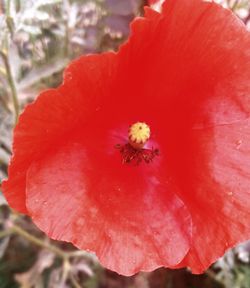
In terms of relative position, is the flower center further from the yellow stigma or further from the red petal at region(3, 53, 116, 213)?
the red petal at region(3, 53, 116, 213)

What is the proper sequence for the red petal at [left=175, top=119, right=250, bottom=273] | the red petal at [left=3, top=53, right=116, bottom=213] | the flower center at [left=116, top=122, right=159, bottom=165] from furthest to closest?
1. the flower center at [left=116, top=122, right=159, bottom=165]
2. the red petal at [left=175, top=119, right=250, bottom=273]
3. the red petal at [left=3, top=53, right=116, bottom=213]

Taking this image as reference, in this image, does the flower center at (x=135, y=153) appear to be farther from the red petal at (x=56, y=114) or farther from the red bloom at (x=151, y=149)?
the red petal at (x=56, y=114)

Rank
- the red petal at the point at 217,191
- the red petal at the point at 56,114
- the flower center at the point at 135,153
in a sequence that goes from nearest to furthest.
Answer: the red petal at the point at 56,114
the red petal at the point at 217,191
the flower center at the point at 135,153

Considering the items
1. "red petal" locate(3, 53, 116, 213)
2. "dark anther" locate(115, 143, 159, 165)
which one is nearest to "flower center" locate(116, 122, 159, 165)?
"dark anther" locate(115, 143, 159, 165)

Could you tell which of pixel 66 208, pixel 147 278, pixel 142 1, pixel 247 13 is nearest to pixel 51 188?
pixel 66 208

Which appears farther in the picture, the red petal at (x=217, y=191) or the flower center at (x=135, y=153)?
the flower center at (x=135, y=153)

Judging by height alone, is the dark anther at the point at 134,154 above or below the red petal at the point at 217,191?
below

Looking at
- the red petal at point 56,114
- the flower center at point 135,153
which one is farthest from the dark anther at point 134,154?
the red petal at point 56,114

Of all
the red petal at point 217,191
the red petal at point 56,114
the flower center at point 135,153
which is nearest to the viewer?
the red petal at point 56,114

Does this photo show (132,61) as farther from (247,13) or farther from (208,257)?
(247,13)
